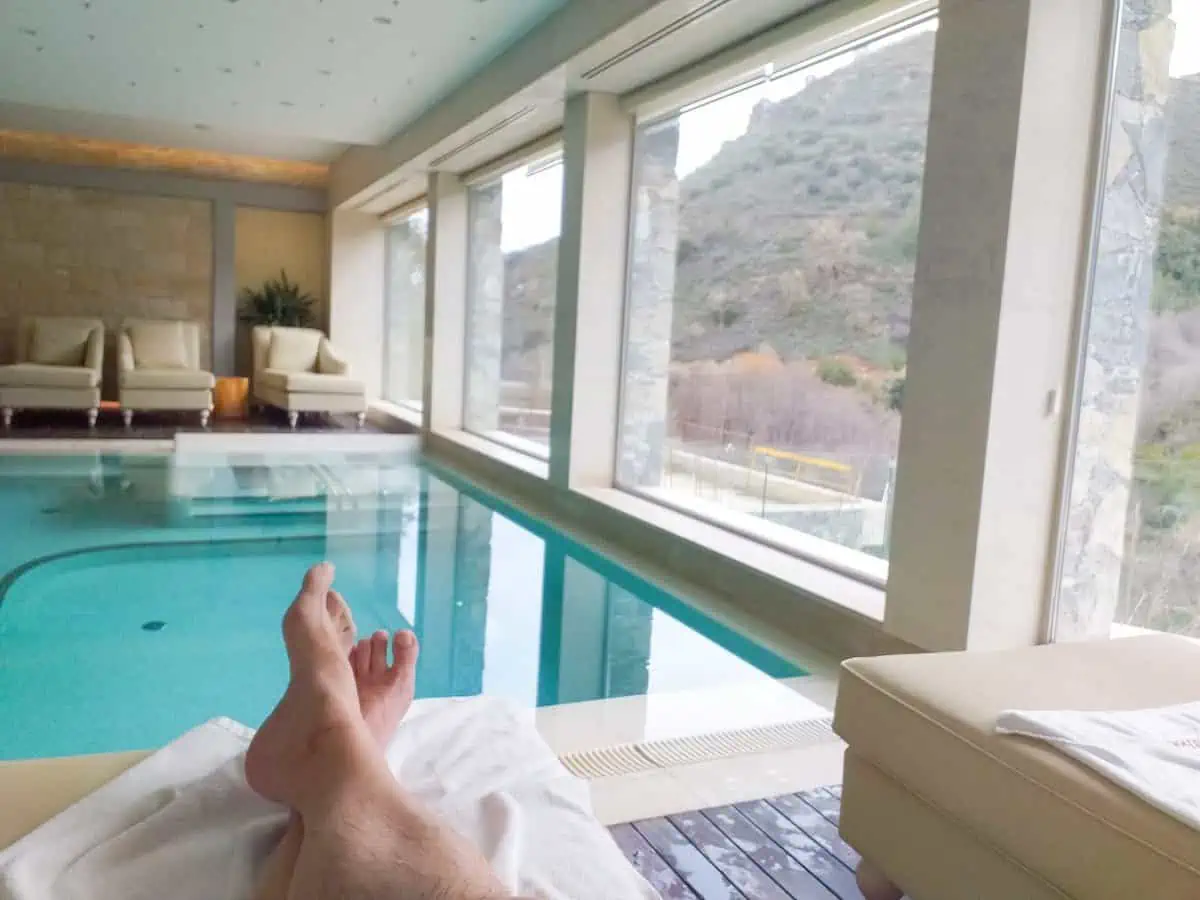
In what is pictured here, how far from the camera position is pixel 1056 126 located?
9.05 ft

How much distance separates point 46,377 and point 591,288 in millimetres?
5209

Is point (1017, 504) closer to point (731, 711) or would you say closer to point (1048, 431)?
point (1048, 431)

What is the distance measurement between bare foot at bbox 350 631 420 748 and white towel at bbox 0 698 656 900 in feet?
0.17

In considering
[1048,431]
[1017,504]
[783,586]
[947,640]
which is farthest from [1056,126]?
[783,586]

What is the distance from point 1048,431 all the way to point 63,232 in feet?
33.0

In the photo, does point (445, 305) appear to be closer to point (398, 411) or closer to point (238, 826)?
point (398, 411)

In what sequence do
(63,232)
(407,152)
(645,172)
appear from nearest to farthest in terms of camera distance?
(645,172) < (407,152) < (63,232)

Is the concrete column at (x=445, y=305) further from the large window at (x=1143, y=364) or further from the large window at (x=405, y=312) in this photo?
the large window at (x=1143, y=364)

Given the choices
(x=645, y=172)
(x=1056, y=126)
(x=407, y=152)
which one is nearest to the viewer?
(x=1056, y=126)

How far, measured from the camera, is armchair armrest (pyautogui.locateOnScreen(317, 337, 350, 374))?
31.5 feet

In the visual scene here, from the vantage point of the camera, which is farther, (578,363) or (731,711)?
(578,363)

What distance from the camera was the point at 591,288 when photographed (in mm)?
5551

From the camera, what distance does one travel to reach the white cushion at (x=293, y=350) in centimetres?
957

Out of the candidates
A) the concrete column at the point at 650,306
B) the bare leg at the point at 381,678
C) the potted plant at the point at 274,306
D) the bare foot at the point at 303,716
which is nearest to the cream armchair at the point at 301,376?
the potted plant at the point at 274,306
